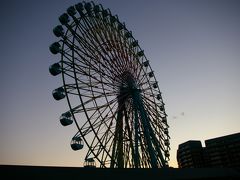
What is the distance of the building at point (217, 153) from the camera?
220ft

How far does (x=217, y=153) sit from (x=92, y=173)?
237 feet

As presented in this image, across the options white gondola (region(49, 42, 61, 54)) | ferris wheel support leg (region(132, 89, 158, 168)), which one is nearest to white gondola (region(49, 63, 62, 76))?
white gondola (region(49, 42, 61, 54))

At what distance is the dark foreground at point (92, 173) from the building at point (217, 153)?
6140 centimetres

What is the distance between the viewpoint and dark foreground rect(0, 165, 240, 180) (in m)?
6.39

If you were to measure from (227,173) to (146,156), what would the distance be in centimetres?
653

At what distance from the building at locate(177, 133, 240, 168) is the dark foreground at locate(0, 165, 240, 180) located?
6140 cm

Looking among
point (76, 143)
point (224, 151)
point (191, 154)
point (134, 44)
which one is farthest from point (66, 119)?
point (191, 154)

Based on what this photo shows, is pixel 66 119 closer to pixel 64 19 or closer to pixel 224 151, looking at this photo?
pixel 64 19

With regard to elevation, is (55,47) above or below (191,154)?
below

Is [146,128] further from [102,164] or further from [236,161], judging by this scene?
[236,161]

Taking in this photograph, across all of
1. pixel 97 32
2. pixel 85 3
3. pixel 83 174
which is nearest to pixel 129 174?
pixel 83 174

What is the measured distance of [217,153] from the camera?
7056 centimetres

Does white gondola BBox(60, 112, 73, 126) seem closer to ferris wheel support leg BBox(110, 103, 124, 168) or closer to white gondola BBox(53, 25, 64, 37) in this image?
ferris wheel support leg BBox(110, 103, 124, 168)

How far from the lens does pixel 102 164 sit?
43.3 feet
